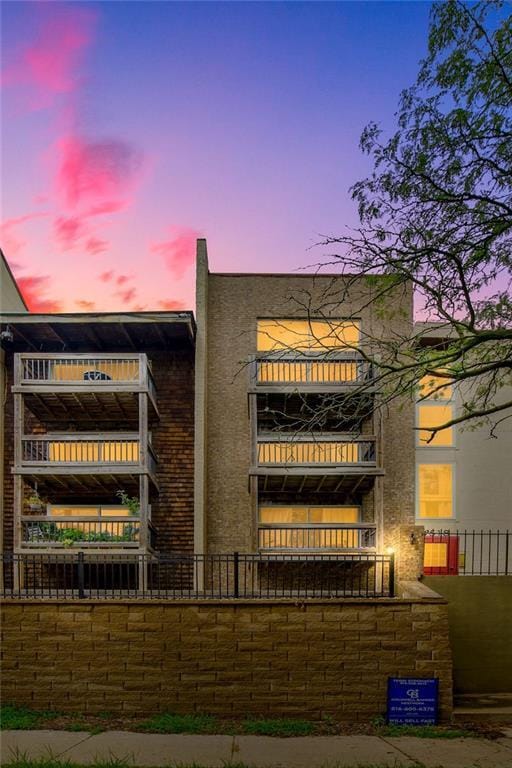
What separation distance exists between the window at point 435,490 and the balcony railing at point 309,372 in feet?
16.3

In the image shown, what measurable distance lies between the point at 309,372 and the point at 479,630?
24.3ft

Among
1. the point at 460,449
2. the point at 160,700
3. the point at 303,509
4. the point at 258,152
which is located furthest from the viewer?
the point at 460,449

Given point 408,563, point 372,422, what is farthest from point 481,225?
point 372,422

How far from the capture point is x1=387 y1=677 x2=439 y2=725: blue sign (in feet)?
29.5

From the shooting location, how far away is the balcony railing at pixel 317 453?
14.7 meters

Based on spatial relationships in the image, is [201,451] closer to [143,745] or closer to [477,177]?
[143,745]

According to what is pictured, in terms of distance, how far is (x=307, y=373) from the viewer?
15.4m

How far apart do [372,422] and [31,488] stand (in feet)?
31.4

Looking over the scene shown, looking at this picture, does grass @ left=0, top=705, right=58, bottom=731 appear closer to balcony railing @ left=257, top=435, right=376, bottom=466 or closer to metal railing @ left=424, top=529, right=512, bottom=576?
balcony railing @ left=257, top=435, right=376, bottom=466

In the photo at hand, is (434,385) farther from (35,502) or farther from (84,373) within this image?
(35,502)

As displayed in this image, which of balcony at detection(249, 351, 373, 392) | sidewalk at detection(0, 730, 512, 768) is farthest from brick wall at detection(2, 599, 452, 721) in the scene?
balcony at detection(249, 351, 373, 392)

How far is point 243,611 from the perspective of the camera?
9344 millimetres

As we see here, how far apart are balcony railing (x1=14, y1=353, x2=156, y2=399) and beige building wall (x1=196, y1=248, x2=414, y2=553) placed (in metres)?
1.79

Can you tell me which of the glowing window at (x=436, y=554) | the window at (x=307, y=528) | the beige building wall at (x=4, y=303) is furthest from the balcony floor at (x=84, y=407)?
the glowing window at (x=436, y=554)
